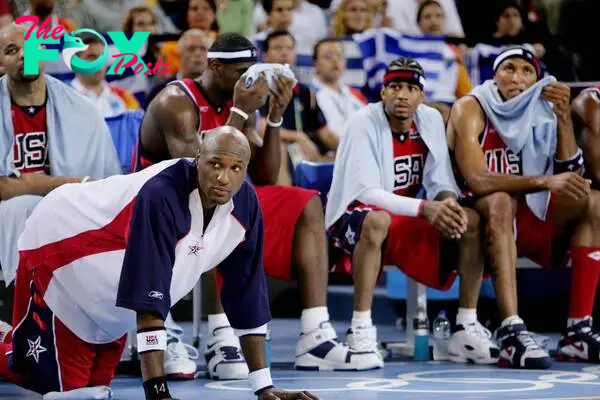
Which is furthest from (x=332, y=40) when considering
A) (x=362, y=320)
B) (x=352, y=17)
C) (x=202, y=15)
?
(x=362, y=320)

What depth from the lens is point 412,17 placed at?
398 inches

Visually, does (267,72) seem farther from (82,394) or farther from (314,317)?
(82,394)

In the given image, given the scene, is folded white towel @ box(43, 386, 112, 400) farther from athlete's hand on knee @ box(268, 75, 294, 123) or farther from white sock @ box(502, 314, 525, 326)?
white sock @ box(502, 314, 525, 326)

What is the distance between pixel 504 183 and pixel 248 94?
1487mm

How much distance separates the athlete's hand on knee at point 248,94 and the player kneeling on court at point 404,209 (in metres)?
0.80

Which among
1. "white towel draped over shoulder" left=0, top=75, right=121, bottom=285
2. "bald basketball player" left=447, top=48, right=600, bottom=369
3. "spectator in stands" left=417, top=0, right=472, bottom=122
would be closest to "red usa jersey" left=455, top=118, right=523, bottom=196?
"bald basketball player" left=447, top=48, right=600, bottom=369

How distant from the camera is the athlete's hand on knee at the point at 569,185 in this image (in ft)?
21.0

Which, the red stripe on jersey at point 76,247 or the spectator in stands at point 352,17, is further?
the spectator in stands at point 352,17

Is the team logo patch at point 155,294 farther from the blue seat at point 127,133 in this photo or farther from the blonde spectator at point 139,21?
the blonde spectator at point 139,21

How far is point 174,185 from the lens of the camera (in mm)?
4309

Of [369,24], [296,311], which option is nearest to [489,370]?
[296,311]

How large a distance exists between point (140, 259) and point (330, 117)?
463 cm

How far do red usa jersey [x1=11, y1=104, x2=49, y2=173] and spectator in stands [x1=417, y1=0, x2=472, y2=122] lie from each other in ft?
12.3

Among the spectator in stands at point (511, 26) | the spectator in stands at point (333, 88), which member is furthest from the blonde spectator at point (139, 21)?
the spectator in stands at point (511, 26)
